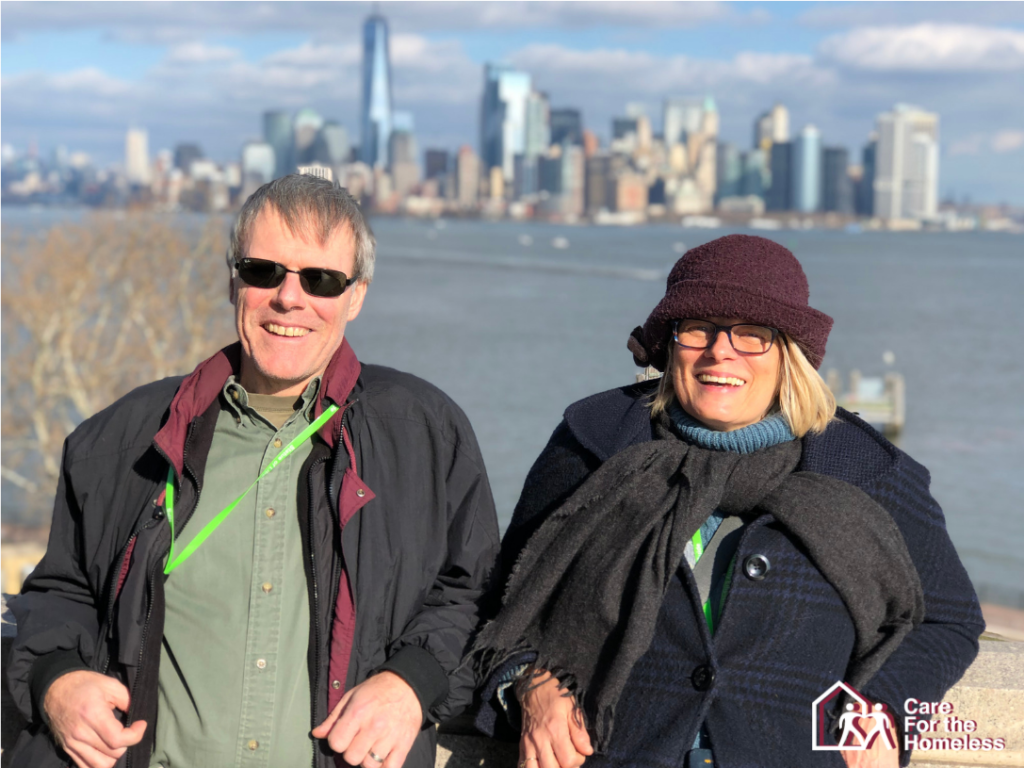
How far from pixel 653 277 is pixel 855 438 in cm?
8248

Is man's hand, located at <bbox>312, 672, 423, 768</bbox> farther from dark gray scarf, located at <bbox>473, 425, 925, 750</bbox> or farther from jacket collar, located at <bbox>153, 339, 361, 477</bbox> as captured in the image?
jacket collar, located at <bbox>153, 339, 361, 477</bbox>

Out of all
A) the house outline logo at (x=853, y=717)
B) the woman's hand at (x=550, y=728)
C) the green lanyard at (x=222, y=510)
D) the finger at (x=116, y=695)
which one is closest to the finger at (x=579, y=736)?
the woman's hand at (x=550, y=728)

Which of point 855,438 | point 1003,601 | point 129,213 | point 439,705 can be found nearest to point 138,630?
point 439,705

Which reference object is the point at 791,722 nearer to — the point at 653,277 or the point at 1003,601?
the point at 1003,601

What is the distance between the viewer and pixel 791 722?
7.68 ft

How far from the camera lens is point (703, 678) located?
2326 mm

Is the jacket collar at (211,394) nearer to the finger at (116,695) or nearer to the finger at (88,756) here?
the finger at (116,695)

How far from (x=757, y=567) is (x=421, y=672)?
2.49 ft

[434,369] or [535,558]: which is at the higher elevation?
[535,558]

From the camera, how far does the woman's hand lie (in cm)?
242

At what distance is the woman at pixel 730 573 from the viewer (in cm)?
234

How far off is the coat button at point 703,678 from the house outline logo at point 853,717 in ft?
0.78

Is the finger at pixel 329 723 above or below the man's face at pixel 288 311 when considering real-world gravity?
below

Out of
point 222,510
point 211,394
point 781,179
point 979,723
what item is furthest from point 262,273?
point 781,179
